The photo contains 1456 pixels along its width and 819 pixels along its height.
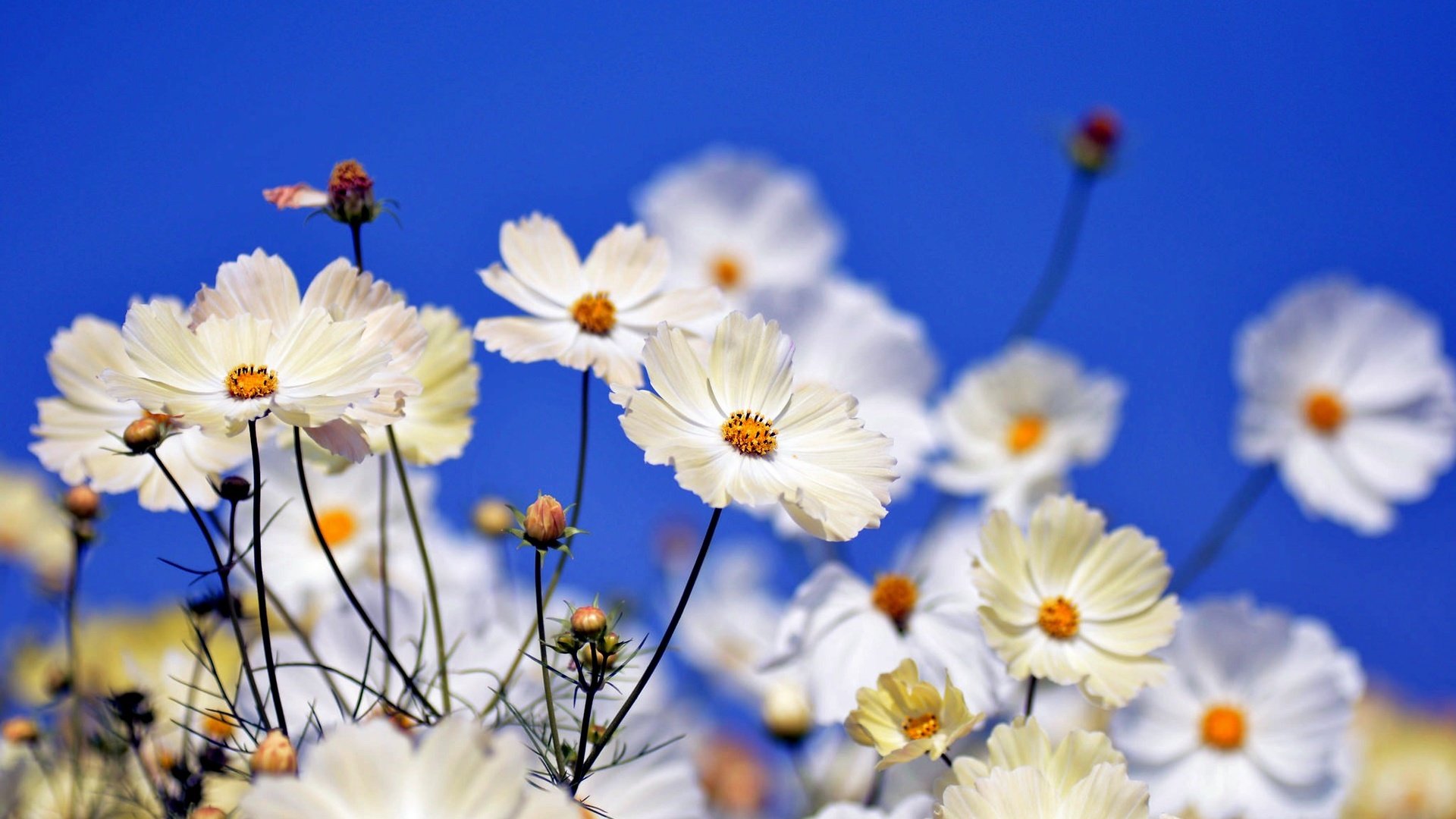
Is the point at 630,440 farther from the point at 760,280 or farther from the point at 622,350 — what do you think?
the point at 760,280

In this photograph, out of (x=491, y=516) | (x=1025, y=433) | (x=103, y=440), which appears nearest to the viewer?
(x=103, y=440)

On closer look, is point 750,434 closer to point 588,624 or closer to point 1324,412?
point 588,624

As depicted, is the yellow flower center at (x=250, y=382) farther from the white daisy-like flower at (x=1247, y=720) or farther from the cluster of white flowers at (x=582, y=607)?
the white daisy-like flower at (x=1247, y=720)

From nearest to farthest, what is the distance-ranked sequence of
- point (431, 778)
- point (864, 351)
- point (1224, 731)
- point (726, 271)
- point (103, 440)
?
1. point (431, 778)
2. point (103, 440)
3. point (1224, 731)
4. point (864, 351)
5. point (726, 271)

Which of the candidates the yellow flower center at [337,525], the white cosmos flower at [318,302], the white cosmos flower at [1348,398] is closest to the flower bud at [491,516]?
the yellow flower center at [337,525]

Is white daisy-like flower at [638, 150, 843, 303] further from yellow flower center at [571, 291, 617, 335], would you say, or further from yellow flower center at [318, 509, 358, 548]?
yellow flower center at [571, 291, 617, 335]

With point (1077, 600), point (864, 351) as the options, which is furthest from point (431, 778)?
point (864, 351)

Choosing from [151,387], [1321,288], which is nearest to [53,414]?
[151,387]
